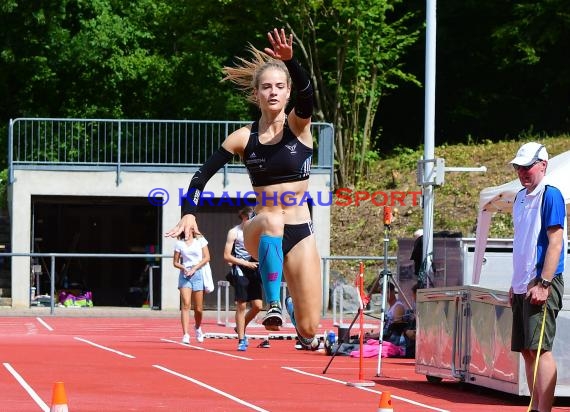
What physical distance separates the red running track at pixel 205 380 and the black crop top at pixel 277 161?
3598 millimetres

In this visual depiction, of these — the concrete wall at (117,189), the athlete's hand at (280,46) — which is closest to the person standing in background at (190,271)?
the athlete's hand at (280,46)

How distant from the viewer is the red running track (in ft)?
38.8

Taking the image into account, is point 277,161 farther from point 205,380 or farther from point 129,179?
point 129,179

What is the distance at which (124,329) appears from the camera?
25.0 meters

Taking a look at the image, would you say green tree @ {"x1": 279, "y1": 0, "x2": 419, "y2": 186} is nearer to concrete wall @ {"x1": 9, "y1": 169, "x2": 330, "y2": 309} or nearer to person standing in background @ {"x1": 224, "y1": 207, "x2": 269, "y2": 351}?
concrete wall @ {"x1": 9, "y1": 169, "x2": 330, "y2": 309}

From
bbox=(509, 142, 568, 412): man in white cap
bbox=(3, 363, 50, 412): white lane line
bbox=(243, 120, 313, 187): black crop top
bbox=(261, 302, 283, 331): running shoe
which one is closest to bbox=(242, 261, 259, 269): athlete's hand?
bbox=(3, 363, 50, 412): white lane line

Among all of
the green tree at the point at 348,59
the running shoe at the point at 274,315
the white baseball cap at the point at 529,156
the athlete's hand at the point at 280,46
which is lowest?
the running shoe at the point at 274,315

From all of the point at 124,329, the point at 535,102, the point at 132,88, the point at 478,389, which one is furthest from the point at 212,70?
the point at 478,389

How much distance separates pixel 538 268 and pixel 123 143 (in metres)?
23.3

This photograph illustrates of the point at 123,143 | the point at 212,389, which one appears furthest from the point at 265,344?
the point at 123,143

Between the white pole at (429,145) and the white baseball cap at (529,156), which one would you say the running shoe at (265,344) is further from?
the white baseball cap at (529,156)

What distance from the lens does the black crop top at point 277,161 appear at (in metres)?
8.17

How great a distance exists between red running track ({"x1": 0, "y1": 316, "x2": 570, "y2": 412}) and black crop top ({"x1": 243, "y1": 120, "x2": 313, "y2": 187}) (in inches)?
142

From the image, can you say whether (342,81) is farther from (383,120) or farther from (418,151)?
(383,120)
